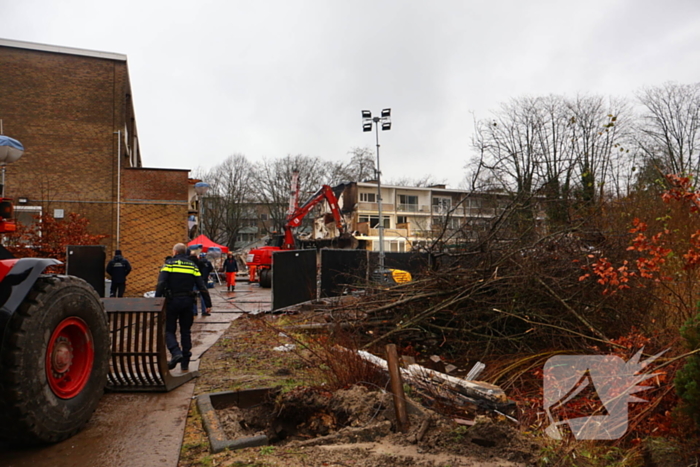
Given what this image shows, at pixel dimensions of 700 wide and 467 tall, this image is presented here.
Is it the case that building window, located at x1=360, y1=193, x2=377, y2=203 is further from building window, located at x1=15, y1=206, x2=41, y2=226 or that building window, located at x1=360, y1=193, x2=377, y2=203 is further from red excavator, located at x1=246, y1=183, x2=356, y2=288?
building window, located at x1=15, y1=206, x2=41, y2=226

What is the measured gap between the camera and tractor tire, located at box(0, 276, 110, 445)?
137 inches

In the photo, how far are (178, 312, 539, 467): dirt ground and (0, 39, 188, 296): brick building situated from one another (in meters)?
16.6

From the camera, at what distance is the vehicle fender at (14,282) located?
3.58 meters

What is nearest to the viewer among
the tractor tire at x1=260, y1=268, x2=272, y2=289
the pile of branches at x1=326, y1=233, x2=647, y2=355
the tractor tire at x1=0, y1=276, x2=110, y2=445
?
the tractor tire at x1=0, y1=276, x2=110, y2=445

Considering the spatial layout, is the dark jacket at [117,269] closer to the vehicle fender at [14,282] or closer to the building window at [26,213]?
the building window at [26,213]

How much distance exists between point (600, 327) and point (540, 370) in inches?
50.9

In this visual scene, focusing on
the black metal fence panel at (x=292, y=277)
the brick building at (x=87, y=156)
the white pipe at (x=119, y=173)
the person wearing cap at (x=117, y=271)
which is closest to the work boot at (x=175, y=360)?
the black metal fence panel at (x=292, y=277)

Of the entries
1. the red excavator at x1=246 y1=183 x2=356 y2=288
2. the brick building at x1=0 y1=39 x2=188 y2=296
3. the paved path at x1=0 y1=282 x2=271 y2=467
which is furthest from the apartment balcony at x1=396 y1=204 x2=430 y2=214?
the paved path at x1=0 y1=282 x2=271 y2=467

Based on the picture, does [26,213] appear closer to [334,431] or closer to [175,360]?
[175,360]

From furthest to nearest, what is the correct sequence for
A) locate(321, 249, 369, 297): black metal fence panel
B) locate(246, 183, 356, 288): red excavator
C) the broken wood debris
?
locate(246, 183, 356, 288): red excavator < locate(321, 249, 369, 297): black metal fence panel < the broken wood debris

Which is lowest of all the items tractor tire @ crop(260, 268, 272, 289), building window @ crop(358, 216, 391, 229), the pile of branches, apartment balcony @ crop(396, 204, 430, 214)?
tractor tire @ crop(260, 268, 272, 289)

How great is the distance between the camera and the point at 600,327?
695 centimetres

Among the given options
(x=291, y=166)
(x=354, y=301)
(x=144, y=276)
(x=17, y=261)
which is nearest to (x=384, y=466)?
(x=17, y=261)

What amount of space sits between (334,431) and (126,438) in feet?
6.45
